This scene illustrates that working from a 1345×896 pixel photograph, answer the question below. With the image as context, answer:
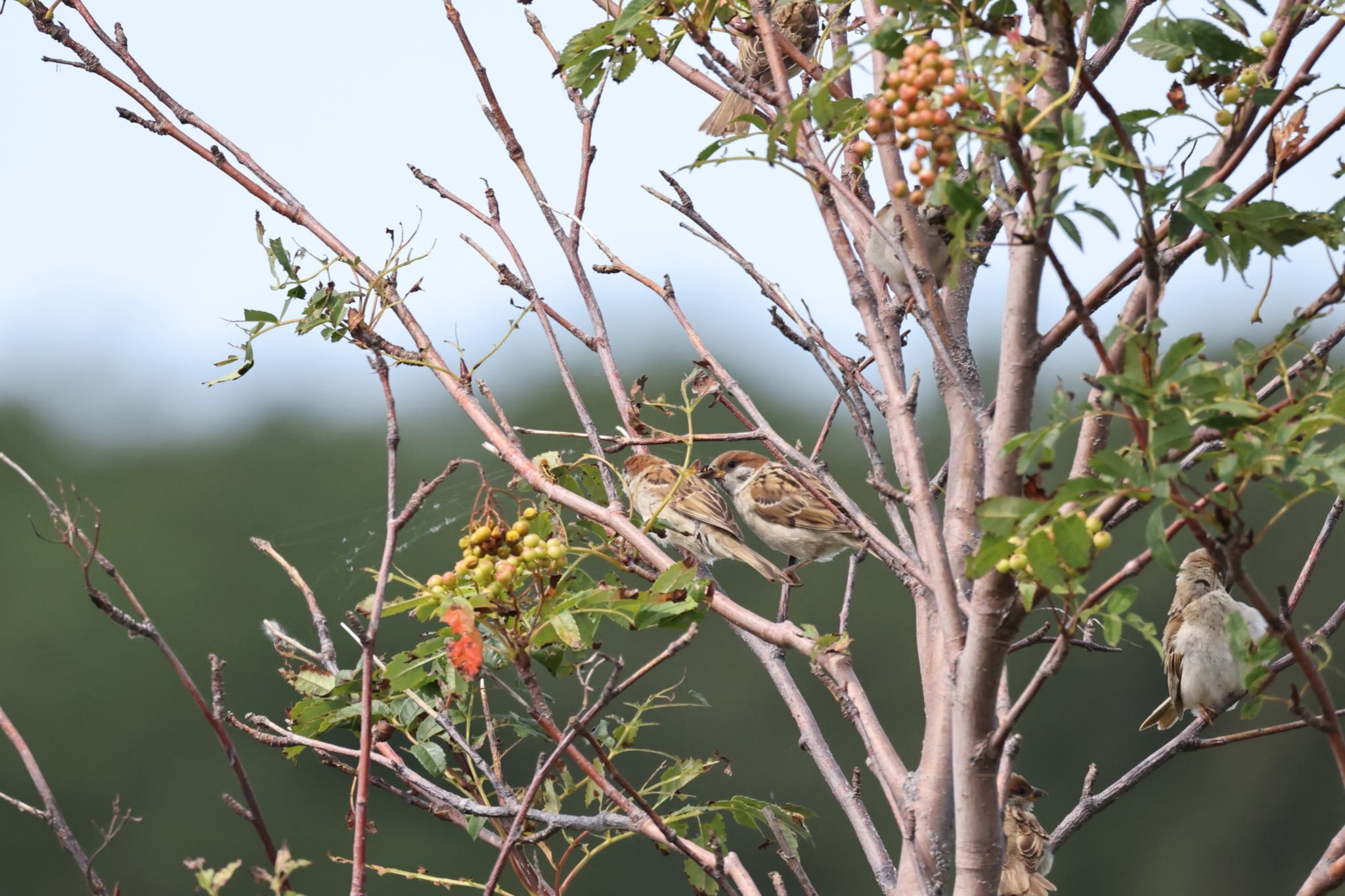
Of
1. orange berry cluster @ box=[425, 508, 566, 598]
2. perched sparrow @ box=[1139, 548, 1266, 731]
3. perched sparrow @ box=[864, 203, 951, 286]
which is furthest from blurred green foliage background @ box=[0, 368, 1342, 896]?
orange berry cluster @ box=[425, 508, 566, 598]

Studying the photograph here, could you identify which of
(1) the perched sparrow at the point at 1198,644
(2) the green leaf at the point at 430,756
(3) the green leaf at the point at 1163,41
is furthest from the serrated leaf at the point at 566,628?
(1) the perched sparrow at the point at 1198,644

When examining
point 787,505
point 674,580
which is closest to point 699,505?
point 787,505

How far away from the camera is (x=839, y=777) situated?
78.7 inches

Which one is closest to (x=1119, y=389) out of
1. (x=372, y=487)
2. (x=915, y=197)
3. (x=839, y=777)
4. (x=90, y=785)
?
(x=915, y=197)

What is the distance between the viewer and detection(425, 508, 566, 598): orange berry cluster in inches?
65.1

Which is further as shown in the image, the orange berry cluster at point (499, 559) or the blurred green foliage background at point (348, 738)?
the blurred green foliage background at point (348, 738)

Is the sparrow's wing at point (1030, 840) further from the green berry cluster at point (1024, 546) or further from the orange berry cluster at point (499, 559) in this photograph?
the green berry cluster at point (1024, 546)

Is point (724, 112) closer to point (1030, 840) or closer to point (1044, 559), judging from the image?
point (1030, 840)

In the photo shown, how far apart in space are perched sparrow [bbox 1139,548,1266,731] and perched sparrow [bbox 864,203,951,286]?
6.81 ft

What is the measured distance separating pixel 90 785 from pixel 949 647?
76.0ft

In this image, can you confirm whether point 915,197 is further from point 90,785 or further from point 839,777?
point 90,785

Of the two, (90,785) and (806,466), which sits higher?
(806,466)

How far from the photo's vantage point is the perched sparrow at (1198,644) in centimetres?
402

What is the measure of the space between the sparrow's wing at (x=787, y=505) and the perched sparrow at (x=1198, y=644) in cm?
136
